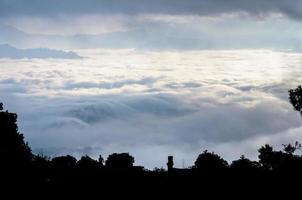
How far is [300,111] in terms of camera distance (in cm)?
5647

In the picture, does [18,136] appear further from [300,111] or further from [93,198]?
[300,111]

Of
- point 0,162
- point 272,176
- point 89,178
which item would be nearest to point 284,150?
point 272,176

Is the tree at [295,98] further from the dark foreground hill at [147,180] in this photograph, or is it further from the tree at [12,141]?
the tree at [12,141]

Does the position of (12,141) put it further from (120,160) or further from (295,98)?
(120,160)

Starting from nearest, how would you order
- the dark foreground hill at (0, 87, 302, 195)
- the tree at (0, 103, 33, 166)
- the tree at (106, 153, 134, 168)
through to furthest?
the dark foreground hill at (0, 87, 302, 195), the tree at (0, 103, 33, 166), the tree at (106, 153, 134, 168)

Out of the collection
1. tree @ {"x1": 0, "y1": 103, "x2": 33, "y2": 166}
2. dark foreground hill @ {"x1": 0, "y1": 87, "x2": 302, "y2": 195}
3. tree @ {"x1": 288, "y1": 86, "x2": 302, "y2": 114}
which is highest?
tree @ {"x1": 288, "y1": 86, "x2": 302, "y2": 114}

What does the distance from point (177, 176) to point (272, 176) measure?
8363 mm

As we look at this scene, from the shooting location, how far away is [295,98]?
5688cm

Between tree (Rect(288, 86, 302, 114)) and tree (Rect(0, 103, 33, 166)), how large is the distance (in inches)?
1243

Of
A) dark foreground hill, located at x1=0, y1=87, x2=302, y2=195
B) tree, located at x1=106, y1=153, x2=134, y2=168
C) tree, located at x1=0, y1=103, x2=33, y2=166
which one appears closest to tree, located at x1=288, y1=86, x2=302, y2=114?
dark foreground hill, located at x1=0, y1=87, x2=302, y2=195

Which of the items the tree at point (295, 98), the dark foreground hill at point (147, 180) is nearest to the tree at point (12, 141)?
the dark foreground hill at point (147, 180)

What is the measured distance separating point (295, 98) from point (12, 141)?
33.7m

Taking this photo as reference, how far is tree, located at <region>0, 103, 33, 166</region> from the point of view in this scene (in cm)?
5284

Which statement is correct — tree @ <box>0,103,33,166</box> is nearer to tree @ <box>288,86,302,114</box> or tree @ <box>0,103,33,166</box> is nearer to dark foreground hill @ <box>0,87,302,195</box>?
dark foreground hill @ <box>0,87,302,195</box>
